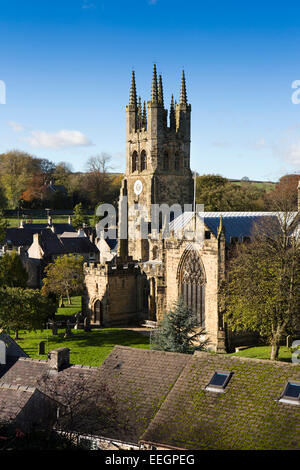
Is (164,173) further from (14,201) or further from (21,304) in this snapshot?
(14,201)

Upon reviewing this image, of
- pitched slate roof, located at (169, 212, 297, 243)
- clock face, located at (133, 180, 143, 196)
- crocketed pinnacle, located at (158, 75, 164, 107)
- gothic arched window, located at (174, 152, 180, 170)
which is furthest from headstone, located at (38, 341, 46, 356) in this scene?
crocketed pinnacle, located at (158, 75, 164, 107)

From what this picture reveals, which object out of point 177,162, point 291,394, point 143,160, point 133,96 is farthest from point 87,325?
point 133,96

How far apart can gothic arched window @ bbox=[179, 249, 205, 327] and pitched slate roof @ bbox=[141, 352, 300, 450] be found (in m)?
16.5

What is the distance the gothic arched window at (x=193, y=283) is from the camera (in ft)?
115

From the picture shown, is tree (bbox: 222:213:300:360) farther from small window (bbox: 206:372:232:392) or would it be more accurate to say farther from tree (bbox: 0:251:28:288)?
tree (bbox: 0:251:28:288)

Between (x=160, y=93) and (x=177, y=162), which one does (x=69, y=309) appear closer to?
(x=177, y=162)

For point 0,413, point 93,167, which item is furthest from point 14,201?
point 0,413

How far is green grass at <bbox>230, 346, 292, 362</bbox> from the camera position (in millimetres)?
29763

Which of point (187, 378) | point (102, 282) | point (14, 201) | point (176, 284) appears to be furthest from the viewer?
point (14, 201)

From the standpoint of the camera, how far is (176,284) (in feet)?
119

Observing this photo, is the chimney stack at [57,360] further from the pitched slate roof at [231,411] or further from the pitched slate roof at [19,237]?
the pitched slate roof at [19,237]

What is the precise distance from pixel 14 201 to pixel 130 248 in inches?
2370

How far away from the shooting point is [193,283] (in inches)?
1394

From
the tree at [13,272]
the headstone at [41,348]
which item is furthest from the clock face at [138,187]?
the headstone at [41,348]
